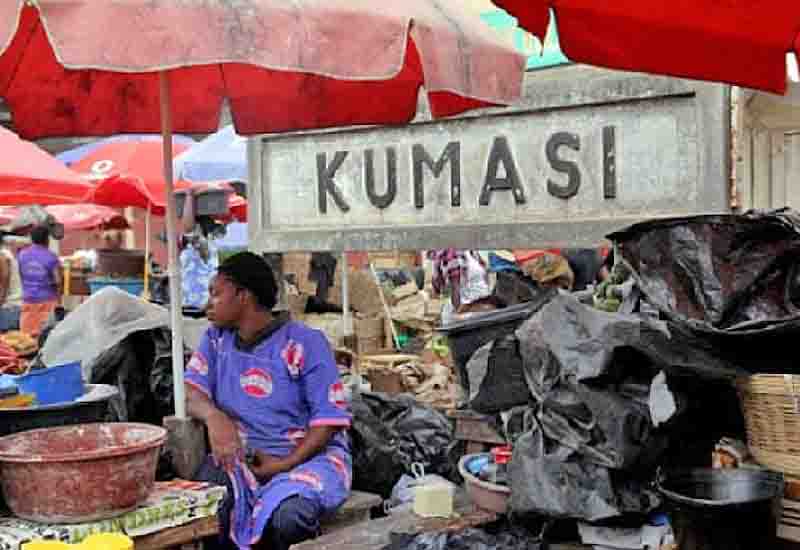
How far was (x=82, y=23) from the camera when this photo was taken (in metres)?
2.62

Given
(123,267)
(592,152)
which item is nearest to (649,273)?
(592,152)

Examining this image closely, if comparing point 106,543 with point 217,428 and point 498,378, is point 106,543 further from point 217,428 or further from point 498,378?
point 498,378

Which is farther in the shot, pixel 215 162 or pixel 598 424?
pixel 215 162

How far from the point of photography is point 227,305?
424cm

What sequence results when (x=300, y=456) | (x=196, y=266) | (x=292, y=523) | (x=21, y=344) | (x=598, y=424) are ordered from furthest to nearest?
(x=196, y=266)
(x=21, y=344)
(x=300, y=456)
(x=292, y=523)
(x=598, y=424)

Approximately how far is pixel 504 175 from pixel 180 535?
8.45 ft

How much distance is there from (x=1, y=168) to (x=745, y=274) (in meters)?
5.37

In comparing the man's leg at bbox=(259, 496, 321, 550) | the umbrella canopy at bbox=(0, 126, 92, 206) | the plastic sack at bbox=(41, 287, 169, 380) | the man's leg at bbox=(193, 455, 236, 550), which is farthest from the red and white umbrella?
the umbrella canopy at bbox=(0, 126, 92, 206)

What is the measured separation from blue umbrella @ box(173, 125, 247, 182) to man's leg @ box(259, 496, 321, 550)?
4.77m

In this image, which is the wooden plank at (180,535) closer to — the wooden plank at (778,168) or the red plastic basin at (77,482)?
the red plastic basin at (77,482)

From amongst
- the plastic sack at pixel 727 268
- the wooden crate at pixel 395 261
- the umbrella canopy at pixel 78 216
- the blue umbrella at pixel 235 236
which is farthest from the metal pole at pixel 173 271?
the umbrella canopy at pixel 78 216

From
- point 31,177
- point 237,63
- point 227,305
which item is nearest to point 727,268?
point 237,63

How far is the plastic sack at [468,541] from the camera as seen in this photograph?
354cm

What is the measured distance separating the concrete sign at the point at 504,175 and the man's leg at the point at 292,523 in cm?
183
